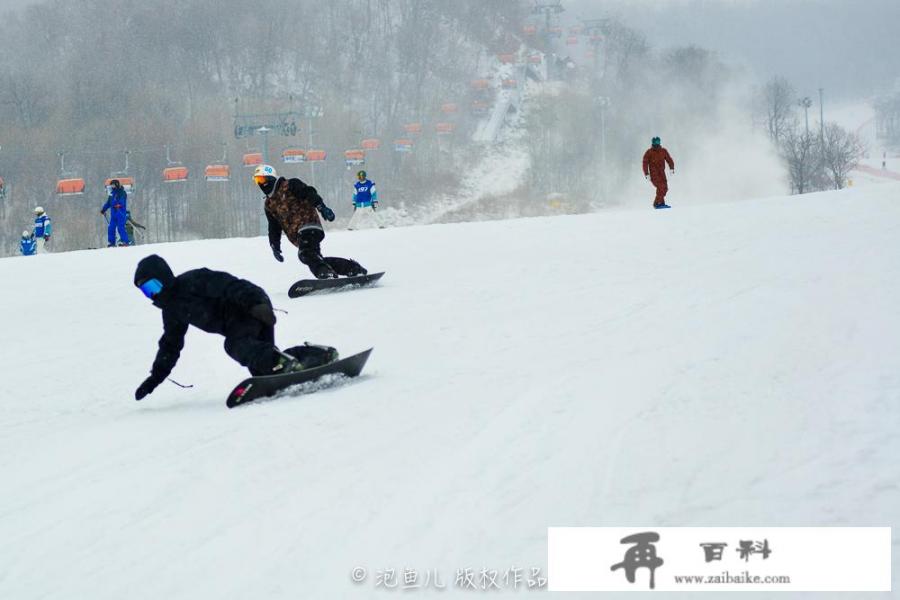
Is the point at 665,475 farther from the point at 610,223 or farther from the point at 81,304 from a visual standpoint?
the point at 610,223

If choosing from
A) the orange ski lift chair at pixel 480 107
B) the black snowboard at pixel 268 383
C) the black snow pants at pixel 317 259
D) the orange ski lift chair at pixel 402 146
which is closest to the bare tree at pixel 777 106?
the orange ski lift chair at pixel 480 107

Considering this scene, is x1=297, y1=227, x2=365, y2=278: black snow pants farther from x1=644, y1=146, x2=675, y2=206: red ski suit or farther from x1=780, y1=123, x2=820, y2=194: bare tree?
x1=780, y1=123, x2=820, y2=194: bare tree

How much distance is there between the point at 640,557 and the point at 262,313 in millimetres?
3070

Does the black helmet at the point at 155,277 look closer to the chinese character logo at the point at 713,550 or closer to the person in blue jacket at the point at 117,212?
the chinese character logo at the point at 713,550

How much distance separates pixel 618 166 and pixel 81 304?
7442 centimetres

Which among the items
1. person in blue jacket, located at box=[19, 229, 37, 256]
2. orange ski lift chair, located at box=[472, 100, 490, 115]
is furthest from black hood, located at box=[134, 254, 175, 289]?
orange ski lift chair, located at box=[472, 100, 490, 115]

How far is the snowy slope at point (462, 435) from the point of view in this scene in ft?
11.2

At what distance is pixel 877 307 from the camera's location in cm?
671

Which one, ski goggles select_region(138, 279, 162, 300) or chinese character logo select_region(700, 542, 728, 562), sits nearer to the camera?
chinese character logo select_region(700, 542, 728, 562)

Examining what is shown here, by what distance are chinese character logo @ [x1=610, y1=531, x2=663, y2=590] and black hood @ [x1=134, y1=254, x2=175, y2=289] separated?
3451 mm

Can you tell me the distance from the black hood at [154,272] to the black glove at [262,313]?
554 millimetres

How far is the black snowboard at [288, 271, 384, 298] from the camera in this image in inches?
417

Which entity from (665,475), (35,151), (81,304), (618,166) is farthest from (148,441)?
(618,166)

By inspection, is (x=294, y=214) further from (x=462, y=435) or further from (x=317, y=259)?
(x=462, y=435)
